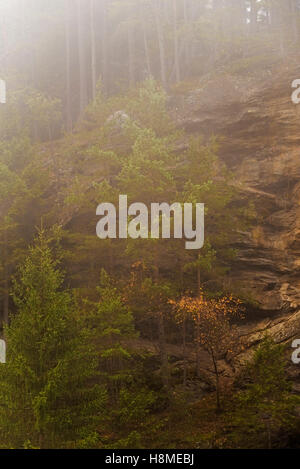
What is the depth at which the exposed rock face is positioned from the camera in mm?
19891

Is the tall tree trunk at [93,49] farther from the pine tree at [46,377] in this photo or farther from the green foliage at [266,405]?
the green foliage at [266,405]

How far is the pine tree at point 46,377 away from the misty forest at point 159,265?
0.15ft

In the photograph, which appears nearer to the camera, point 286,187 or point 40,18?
point 286,187

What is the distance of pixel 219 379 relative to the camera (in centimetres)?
1669

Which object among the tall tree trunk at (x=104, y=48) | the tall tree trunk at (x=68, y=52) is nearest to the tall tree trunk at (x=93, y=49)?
the tall tree trunk at (x=104, y=48)

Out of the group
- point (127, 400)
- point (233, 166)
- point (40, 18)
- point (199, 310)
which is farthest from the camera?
point (40, 18)

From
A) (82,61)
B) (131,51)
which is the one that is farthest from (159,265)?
(131,51)

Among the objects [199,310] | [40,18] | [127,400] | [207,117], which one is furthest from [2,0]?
[127,400]

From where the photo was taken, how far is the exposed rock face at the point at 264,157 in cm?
1989

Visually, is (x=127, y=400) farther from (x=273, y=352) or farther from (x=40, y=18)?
(x=40, y=18)

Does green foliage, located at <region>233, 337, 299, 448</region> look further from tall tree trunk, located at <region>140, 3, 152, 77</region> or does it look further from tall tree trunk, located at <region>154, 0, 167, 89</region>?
tall tree trunk, located at <region>140, 3, 152, 77</region>
